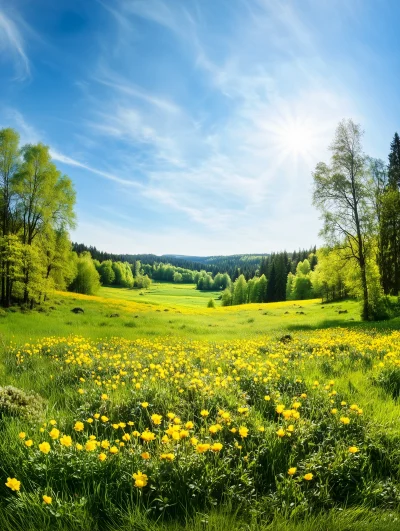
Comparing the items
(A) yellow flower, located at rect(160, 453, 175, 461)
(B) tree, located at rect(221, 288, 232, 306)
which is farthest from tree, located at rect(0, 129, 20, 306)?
(B) tree, located at rect(221, 288, 232, 306)

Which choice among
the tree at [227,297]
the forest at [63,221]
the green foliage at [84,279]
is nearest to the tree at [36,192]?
the forest at [63,221]

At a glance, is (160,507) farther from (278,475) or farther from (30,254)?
(30,254)

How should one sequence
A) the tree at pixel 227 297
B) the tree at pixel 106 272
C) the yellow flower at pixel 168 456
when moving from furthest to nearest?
the tree at pixel 106 272 → the tree at pixel 227 297 → the yellow flower at pixel 168 456

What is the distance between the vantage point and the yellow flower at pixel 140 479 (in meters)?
2.30

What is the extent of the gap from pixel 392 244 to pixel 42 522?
4020cm

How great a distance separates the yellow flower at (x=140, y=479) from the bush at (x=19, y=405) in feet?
6.69

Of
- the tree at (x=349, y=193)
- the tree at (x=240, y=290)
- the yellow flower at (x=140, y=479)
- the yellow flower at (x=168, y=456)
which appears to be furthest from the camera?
the tree at (x=240, y=290)

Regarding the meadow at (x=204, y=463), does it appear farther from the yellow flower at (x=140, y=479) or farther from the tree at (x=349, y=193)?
the tree at (x=349, y=193)

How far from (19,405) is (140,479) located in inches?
106

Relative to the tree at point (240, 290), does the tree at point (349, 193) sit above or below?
above

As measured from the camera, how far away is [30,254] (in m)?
23.7

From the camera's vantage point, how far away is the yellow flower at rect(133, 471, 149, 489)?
230cm

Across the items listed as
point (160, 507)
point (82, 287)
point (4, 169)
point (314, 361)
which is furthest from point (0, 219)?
point (82, 287)

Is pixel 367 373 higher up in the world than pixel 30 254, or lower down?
lower down
